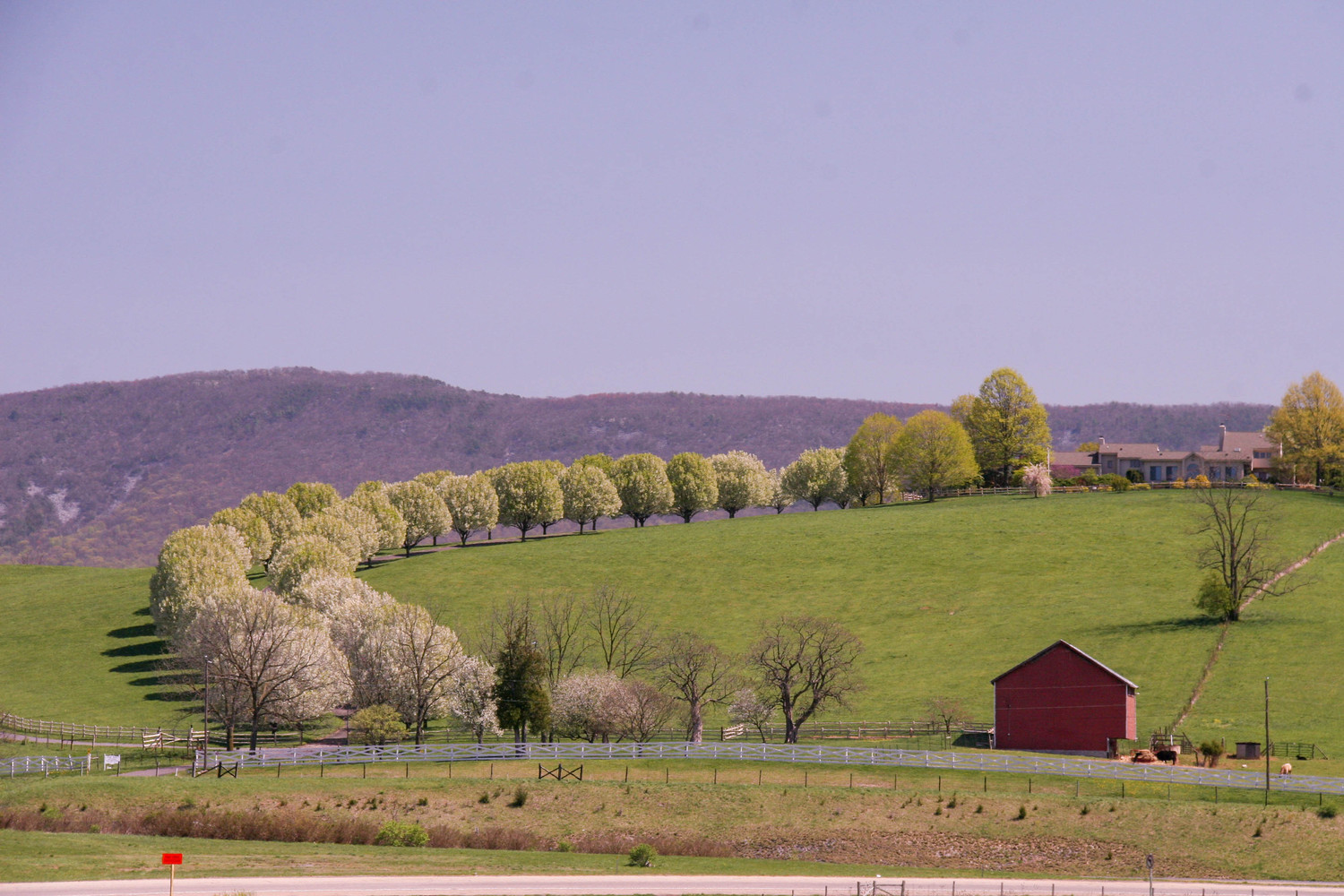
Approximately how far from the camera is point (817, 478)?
17562 centimetres

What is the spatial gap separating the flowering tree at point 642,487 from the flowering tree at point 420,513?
25086 mm

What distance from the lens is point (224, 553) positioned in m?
110

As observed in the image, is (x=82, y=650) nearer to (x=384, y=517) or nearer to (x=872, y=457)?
(x=384, y=517)

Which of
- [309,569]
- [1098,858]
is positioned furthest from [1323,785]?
[309,569]

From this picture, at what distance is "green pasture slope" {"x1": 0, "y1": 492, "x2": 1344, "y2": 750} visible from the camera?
84062mm

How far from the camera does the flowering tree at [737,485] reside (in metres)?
173

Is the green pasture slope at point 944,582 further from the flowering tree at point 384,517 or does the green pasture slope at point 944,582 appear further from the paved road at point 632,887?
the paved road at point 632,887

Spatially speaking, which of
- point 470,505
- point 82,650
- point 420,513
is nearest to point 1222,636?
point 470,505

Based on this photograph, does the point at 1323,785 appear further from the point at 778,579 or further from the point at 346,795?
the point at 778,579

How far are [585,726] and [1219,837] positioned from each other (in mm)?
36572

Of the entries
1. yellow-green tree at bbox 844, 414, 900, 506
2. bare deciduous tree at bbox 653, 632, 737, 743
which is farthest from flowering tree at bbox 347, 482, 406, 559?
yellow-green tree at bbox 844, 414, 900, 506

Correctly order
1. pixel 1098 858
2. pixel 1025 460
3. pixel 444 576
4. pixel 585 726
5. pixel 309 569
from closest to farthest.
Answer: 1. pixel 1098 858
2. pixel 585 726
3. pixel 309 569
4. pixel 444 576
5. pixel 1025 460

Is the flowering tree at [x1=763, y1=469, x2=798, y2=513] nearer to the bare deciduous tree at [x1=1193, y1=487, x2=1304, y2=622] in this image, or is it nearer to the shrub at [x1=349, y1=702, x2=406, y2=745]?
the bare deciduous tree at [x1=1193, y1=487, x2=1304, y2=622]

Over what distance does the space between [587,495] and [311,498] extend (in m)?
30.5
